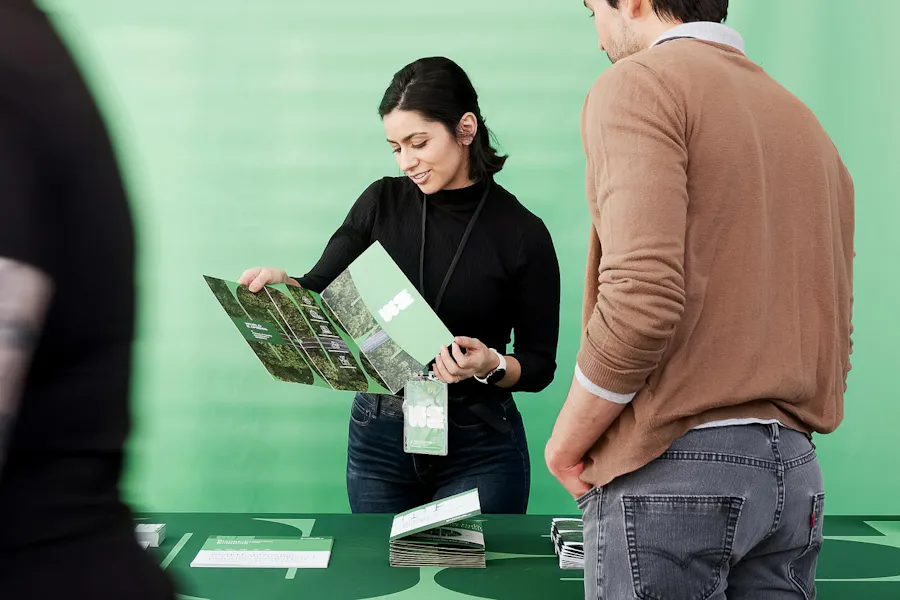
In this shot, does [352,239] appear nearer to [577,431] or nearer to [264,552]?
[264,552]

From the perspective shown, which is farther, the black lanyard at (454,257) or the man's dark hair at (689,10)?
the black lanyard at (454,257)

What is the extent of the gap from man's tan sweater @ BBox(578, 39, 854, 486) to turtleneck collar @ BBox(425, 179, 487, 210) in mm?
1010

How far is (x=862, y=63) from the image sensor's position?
334cm

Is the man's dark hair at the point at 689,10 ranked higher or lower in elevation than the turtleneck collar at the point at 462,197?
higher

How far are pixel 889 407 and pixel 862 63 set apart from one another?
4.12ft

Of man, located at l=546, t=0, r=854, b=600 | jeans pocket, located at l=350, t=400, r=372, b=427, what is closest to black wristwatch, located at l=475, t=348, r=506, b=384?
jeans pocket, located at l=350, t=400, r=372, b=427

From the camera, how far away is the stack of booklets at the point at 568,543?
5.16 feet

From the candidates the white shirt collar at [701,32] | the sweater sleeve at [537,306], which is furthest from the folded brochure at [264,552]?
the white shirt collar at [701,32]

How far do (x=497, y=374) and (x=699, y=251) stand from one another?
3.07 feet

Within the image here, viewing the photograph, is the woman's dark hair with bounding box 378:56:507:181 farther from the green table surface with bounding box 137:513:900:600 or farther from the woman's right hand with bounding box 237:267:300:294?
the green table surface with bounding box 137:513:900:600

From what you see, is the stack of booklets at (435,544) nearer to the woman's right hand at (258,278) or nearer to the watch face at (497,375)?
the watch face at (497,375)

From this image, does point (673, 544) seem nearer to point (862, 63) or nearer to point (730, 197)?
point (730, 197)

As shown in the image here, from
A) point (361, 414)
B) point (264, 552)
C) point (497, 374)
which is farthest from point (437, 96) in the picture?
point (264, 552)

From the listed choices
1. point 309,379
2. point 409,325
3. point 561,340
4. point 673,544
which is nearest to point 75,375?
point 673,544
